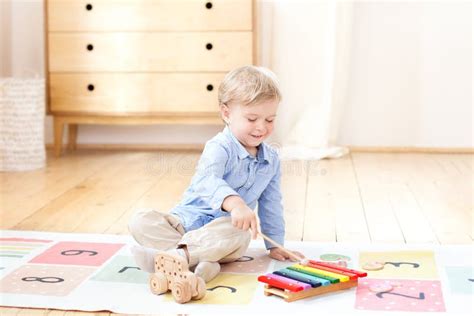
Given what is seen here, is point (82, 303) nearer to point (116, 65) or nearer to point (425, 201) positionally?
point (425, 201)

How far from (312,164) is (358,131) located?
46 centimetres

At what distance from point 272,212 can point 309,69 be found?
1638 mm

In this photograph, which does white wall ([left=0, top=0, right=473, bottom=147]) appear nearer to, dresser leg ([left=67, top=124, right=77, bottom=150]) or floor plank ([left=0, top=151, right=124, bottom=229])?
dresser leg ([left=67, top=124, right=77, bottom=150])

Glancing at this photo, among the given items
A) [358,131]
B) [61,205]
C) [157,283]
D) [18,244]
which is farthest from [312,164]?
[157,283]

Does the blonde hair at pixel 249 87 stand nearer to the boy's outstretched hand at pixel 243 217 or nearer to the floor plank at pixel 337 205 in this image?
the boy's outstretched hand at pixel 243 217

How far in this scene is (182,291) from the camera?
135cm

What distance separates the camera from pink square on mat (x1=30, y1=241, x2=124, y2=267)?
164cm

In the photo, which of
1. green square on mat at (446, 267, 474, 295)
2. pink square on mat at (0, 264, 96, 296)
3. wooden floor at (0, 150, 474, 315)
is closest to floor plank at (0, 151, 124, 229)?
wooden floor at (0, 150, 474, 315)

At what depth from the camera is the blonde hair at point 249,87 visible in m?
1.54

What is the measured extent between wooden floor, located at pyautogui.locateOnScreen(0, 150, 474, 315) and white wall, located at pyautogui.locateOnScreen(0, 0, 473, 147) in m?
0.14

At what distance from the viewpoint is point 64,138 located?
348 cm

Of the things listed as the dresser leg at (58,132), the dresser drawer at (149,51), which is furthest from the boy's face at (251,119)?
the dresser leg at (58,132)

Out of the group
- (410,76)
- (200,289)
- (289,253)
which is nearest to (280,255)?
(289,253)

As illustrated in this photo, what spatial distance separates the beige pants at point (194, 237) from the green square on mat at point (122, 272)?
0.20ft
